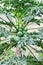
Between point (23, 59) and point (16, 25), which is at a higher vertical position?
point (16, 25)

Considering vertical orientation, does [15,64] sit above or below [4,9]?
below

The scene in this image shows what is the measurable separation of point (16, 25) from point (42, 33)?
0.18 meters

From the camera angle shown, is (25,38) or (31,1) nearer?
(25,38)

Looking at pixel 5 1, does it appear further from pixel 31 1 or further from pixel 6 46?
pixel 6 46

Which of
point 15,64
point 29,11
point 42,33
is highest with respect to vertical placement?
point 29,11

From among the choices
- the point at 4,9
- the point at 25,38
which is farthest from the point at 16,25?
the point at 25,38

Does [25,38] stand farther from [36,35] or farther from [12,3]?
[12,3]

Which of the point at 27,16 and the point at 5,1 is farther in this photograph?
the point at 5,1

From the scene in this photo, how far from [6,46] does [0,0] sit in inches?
10.6

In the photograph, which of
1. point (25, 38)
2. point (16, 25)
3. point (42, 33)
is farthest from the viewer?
point (16, 25)

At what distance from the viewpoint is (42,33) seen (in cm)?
104

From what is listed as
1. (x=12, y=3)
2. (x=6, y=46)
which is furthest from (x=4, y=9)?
(x=6, y=46)

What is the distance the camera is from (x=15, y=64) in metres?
1.02

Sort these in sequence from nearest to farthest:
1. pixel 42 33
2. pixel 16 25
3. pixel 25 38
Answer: pixel 25 38 → pixel 42 33 → pixel 16 25
